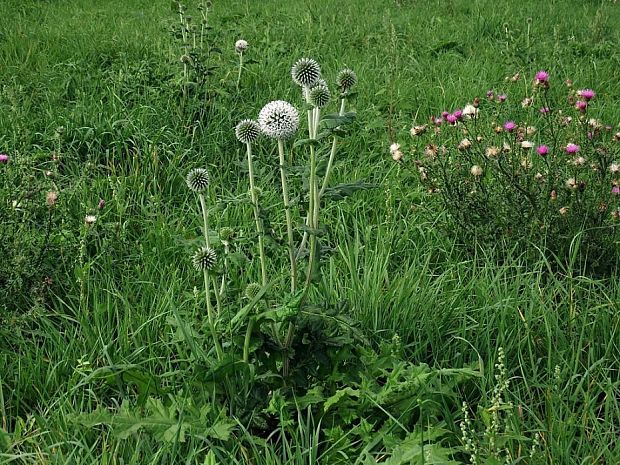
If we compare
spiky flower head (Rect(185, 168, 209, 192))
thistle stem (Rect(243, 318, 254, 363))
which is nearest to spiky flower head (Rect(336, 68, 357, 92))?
spiky flower head (Rect(185, 168, 209, 192))

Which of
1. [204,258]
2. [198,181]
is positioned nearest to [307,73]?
[198,181]

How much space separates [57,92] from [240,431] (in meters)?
2.99

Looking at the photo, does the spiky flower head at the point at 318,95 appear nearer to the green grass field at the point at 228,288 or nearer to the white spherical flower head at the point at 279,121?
the white spherical flower head at the point at 279,121

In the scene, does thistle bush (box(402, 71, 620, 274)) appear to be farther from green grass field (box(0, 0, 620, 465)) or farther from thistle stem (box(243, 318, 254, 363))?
thistle stem (box(243, 318, 254, 363))

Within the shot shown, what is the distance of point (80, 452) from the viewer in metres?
1.74

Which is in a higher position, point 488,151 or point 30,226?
point 488,151

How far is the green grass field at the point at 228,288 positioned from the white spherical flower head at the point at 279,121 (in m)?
0.09

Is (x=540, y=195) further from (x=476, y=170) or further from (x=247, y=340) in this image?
(x=247, y=340)

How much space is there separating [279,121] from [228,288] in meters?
0.55

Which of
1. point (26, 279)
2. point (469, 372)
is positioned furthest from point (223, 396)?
point (26, 279)

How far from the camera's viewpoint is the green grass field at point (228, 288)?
1844mm

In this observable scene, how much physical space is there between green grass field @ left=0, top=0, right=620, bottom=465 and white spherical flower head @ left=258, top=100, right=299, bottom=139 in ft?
0.30

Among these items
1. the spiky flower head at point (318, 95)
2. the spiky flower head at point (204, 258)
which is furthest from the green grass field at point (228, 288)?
the spiky flower head at point (318, 95)

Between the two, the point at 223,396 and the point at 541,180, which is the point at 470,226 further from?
the point at 223,396
